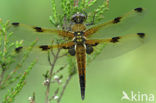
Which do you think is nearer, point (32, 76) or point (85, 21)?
point (85, 21)

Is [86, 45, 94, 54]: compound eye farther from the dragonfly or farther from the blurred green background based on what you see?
the blurred green background

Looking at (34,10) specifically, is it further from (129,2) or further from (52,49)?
(52,49)

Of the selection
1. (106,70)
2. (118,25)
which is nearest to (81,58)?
(118,25)

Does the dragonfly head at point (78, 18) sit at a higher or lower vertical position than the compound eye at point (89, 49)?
higher

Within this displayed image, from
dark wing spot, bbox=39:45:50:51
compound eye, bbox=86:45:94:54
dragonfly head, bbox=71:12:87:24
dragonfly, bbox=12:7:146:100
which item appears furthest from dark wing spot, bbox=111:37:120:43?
dark wing spot, bbox=39:45:50:51

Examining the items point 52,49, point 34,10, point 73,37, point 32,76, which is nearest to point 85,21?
point 73,37

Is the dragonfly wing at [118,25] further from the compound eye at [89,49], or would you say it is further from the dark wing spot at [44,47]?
the dark wing spot at [44,47]

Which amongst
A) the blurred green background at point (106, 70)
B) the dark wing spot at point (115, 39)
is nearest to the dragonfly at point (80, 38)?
the dark wing spot at point (115, 39)
